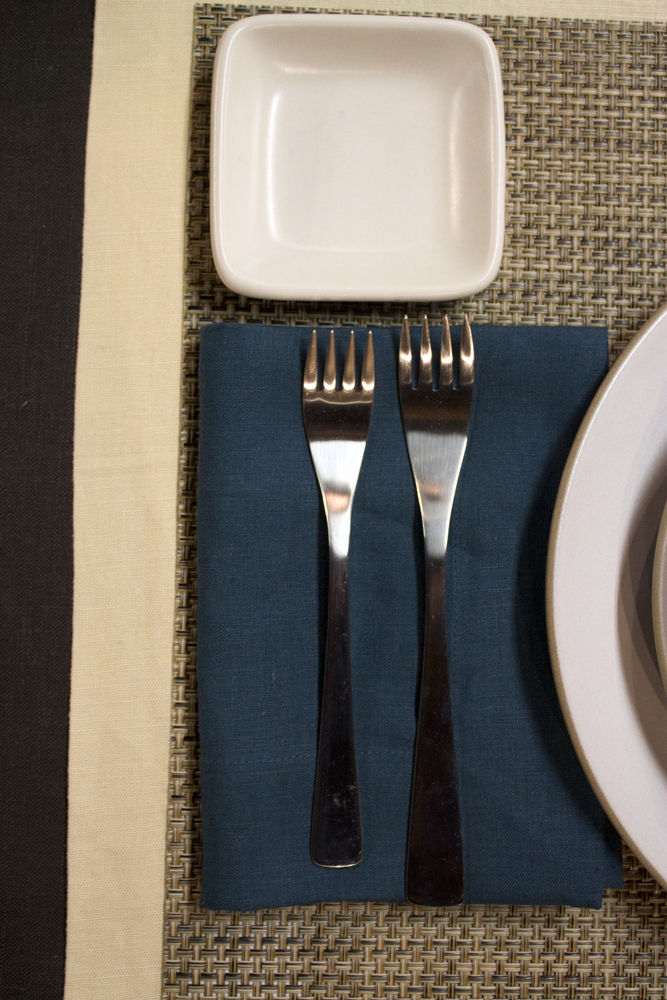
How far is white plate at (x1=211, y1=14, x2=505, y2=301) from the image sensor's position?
429 mm

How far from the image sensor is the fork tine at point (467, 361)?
425 mm

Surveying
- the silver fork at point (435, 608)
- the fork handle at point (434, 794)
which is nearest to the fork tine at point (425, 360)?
the silver fork at point (435, 608)

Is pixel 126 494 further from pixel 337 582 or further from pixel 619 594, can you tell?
pixel 619 594

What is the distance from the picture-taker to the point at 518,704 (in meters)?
0.42

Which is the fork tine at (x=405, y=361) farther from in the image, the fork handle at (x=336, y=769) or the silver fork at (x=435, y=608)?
the fork handle at (x=336, y=769)

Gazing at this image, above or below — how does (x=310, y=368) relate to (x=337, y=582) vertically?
above

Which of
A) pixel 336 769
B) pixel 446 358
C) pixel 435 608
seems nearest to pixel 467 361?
pixel 446 358

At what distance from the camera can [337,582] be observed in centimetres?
42

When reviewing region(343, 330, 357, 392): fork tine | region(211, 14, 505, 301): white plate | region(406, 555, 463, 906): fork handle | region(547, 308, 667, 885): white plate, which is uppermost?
region(211, 14, 505, 301): white plate

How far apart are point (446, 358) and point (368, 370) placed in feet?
0.16

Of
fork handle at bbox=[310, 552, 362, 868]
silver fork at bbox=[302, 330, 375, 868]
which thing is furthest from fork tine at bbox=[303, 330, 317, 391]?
fork handle at bbox=[310, 552, 362, 868]

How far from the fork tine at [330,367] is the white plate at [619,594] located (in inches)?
5.8

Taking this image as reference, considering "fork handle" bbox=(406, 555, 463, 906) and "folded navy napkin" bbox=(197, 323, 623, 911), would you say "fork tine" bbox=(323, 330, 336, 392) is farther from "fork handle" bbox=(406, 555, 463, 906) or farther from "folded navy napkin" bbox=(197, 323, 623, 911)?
"fork handle" bbox=(406, 555, 463, 906)

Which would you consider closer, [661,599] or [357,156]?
[661,599]
